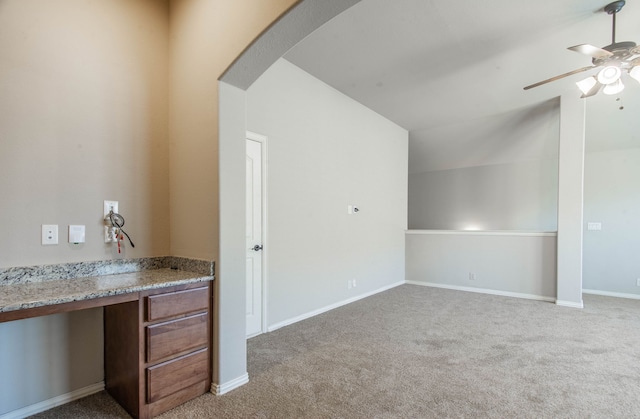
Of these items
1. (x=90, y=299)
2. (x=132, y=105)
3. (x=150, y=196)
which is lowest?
(x=90, y=299)

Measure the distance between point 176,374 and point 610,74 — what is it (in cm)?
429

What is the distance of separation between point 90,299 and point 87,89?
1377mm

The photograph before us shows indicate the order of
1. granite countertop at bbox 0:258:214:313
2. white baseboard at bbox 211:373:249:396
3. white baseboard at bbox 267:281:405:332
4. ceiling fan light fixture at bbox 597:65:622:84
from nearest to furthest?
granite countertop at bbox 0:258:214:313 < white baseboard at bbox 211:373:249:396 < ceiling fan light fixture at bbox 597:65:622:84 < white baseboard at bbox 267:281:405:332

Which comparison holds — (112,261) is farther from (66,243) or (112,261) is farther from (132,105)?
(132,105)

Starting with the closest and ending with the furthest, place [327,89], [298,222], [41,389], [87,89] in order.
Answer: [41,389] → [87,89] → [298,222] → [327,89]

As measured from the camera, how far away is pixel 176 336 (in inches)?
74.7

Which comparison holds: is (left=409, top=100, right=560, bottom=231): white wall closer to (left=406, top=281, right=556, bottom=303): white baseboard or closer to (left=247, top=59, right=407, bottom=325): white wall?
(left=247, top=59, right=407, bottom=325): white wall

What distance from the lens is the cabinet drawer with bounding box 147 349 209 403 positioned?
180 centimetres

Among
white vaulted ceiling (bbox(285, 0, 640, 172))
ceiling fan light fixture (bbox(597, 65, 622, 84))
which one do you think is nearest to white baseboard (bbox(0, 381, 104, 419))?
white vaulted ceiling (bbox(285, 0, 640, 172))

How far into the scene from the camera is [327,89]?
13.4 ft

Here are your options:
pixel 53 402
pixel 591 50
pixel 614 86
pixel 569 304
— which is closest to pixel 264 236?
pixel 53 402

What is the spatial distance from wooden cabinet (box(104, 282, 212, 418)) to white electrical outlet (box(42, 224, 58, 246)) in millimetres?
539

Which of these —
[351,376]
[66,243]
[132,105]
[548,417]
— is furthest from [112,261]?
[548,417]

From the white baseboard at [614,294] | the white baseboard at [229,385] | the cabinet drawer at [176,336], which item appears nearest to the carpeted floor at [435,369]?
the white baseboard at [229,385]
